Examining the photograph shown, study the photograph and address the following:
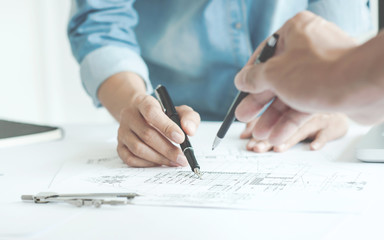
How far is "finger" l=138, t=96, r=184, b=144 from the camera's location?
65 cm

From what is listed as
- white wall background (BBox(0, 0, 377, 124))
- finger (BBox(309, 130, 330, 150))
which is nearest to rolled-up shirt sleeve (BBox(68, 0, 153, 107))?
finger (BBox(309, 130, 330, 150))

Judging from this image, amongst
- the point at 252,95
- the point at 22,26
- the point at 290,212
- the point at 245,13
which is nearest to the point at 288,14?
the point at 245,13

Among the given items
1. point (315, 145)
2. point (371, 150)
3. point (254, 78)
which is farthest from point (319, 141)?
point (254, 78)

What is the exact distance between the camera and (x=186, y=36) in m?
1.09

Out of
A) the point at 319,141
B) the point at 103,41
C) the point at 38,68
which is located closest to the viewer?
the point at 319,141

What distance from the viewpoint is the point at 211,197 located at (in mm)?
505

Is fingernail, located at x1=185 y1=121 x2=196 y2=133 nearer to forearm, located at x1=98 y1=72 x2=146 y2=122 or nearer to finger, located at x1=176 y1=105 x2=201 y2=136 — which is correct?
finger, located at x1=176 y1=105 x2=201 y2=136

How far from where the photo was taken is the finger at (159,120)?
0.65m

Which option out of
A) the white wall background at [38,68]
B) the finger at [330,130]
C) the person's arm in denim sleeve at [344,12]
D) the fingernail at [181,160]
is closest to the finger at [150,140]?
the fingernail at [181,160]

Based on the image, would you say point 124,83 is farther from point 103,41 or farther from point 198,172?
point 198,172

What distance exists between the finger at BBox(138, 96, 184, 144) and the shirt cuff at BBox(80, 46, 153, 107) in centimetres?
26

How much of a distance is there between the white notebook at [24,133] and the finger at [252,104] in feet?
1.47

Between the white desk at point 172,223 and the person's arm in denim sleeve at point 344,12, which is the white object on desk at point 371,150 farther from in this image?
the person's arm in denim sleeve at point 344,12

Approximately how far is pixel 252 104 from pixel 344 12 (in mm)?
597
